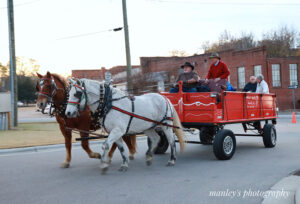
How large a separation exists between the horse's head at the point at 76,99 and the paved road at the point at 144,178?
1.28m

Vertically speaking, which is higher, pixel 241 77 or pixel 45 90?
pixel 241 77

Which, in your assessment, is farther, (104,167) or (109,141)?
(104,167)

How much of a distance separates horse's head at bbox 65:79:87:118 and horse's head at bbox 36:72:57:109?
0.81 meters

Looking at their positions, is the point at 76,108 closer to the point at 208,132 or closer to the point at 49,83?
the point at 49,83

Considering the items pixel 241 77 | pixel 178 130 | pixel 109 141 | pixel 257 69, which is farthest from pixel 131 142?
pixel 241 77

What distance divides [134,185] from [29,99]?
65517 millimetres

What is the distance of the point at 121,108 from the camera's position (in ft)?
21.0

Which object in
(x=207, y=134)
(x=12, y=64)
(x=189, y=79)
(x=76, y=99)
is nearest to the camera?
(x=76, y=99)

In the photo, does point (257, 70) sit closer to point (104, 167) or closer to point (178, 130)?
point (178, 130)

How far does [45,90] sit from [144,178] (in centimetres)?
278

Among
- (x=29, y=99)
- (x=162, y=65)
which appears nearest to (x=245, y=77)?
(x=162, y=65)

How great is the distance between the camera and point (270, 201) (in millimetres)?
4375

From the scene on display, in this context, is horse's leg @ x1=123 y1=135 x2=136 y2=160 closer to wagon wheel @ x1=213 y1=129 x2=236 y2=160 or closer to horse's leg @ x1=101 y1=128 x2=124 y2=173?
horse's leg @ x1=101 y1=128 x2=124 y2=173

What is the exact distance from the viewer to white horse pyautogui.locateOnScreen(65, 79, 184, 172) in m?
6.07
